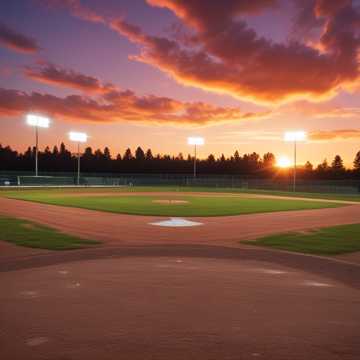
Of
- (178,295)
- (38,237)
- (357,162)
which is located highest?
(357,162)

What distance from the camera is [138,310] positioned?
19.7ft

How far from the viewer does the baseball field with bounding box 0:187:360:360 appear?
4797 mm

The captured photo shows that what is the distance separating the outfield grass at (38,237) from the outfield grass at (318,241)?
6.14m

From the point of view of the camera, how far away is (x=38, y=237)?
13734 mm

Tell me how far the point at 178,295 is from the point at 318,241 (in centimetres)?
853

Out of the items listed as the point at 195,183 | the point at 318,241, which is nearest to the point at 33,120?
the point at 195,183

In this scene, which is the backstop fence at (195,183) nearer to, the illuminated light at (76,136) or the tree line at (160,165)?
the illuminated light at (76,136)

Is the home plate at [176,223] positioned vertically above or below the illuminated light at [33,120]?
below

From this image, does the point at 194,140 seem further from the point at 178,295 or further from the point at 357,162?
the point at 178,295

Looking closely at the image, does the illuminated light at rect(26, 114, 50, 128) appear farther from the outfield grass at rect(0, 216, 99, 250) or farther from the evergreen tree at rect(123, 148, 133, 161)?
the evergreen tree at rect(123, 148, 133, 161)

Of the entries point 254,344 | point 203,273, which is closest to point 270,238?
point 203,273

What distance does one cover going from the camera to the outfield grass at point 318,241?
1209 centimetres

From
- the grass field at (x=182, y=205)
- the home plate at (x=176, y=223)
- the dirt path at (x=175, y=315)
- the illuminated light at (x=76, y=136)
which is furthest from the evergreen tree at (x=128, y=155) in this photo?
the dirt path at (x=175, y=315)

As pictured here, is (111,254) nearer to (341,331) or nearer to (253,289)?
(253,289)
